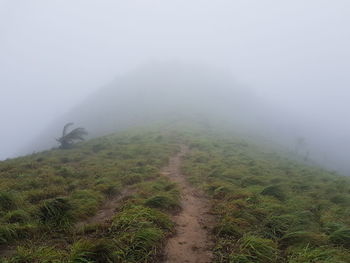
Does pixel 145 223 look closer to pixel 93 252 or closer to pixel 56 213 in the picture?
pixel 93 252

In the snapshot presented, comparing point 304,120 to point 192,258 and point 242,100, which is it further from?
point 192,258

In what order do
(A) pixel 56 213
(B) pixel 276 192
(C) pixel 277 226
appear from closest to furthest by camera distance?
(C) pixel 277 226 → (A) pixel 56 213 → (B) pixel 276 192

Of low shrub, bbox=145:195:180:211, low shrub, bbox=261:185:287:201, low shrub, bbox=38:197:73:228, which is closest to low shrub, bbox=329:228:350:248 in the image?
low shrub, bbox=261:185:287:201

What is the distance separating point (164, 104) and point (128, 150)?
6377 cm

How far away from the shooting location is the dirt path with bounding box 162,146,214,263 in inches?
246

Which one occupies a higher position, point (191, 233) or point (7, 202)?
point (7, 202)

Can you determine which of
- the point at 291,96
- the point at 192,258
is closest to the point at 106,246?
the point at 192,258

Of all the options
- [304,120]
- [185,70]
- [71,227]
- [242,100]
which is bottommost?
[304,120]

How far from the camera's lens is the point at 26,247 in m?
6.09

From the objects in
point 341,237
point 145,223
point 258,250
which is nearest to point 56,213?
point 145,223

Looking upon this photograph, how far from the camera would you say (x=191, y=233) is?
7.63 meters

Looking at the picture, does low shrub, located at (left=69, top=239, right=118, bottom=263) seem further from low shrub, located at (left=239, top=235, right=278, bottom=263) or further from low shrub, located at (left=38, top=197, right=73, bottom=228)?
low shrub, located at (left=239, top=235, right=278, bottom=263)

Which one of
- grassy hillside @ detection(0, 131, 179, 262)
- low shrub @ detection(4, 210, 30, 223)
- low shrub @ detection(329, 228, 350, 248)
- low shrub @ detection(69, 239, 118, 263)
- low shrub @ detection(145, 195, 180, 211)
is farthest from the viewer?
low shrub @ detection(145, 195, 180, 211)

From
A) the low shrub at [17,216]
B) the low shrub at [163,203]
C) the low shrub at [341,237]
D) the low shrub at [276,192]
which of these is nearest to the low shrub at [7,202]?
the low shrub at [17,216]
